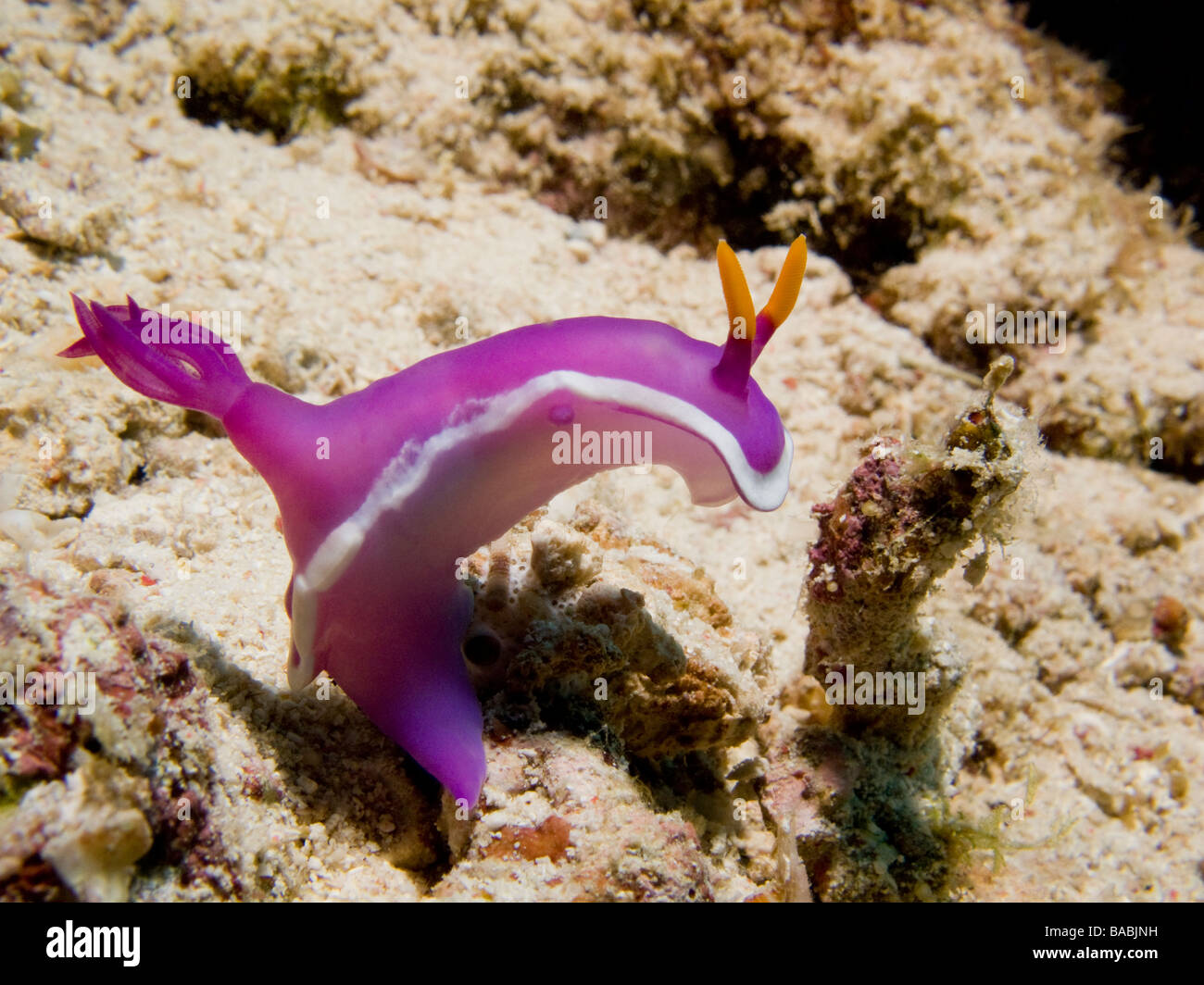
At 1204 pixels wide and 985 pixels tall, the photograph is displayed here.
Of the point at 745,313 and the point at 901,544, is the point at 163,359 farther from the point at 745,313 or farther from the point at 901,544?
the point at 901,544

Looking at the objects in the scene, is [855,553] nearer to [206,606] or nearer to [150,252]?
[206,606]

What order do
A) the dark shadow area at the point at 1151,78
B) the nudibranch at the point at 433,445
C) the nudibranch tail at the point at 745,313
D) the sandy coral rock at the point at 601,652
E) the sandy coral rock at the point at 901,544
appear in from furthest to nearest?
the dark shadow area at the point at 1151,78
the sandy coral rock at the point at 601,652
the sandy coral rock at the point at 901,544
the nudibranch at the point at 433,445
the nudibranch tail at the point at 745,313

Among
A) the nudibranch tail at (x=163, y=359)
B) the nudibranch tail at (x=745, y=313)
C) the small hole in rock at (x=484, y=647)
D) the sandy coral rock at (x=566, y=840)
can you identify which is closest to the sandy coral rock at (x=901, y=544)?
the nudibranch tail at (x=745, y=313)

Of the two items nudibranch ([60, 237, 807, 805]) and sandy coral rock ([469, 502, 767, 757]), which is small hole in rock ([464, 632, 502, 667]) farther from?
nudibranch ([60, 237, 807, 805])

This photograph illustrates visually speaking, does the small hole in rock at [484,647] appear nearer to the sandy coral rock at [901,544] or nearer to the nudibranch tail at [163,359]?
the nudibranch tail at [163,359]

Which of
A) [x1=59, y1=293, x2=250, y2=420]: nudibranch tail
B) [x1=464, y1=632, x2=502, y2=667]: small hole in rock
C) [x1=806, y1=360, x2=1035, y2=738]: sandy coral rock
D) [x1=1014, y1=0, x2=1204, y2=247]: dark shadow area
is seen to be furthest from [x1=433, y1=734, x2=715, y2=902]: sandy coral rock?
[x1=1014, y1=0, x2=1204, y2=247]: dark shadow area

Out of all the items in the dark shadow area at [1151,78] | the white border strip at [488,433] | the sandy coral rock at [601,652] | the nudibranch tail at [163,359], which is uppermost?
the dark shadow area at [1151,78]
